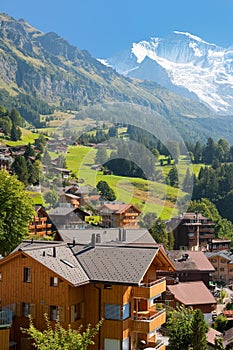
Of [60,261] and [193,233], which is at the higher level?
[193,233]

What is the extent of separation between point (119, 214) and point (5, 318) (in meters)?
8.19

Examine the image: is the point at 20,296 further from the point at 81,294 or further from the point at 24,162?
the point at 24,162

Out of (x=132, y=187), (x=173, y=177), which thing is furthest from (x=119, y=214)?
(x=173, y=177)

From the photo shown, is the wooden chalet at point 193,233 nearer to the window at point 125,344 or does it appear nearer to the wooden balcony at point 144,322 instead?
the wooden balcony at point 144,322

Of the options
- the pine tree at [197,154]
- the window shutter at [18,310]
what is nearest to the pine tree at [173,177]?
the window shutter at [18,310]

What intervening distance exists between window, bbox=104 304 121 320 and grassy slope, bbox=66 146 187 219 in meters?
4.45

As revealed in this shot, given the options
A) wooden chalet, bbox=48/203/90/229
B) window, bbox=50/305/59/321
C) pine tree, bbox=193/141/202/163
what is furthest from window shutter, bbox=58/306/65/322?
pine tree, bbox=193/141/202/163

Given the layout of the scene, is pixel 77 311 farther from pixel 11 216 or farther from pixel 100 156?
pixel 11 216

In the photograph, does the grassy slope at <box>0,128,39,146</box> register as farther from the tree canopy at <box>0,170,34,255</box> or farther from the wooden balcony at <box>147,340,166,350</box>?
the wooden balcony at <box>147,340,166,350</box>

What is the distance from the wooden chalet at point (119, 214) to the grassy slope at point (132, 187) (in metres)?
0.38

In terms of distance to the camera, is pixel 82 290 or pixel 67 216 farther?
pixel 67 216

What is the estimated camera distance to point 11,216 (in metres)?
35.0

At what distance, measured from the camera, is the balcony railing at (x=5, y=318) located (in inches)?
792

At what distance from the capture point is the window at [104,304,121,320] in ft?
70.4
